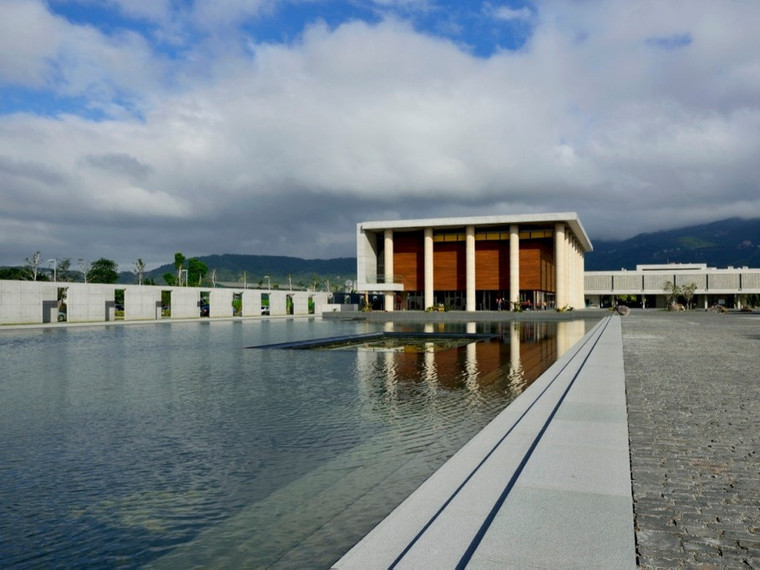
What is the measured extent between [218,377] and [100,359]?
6.45 meters

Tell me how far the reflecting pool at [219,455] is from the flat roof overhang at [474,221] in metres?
47.8

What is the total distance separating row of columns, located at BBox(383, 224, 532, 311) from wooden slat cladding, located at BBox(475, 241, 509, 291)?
1.34 metres

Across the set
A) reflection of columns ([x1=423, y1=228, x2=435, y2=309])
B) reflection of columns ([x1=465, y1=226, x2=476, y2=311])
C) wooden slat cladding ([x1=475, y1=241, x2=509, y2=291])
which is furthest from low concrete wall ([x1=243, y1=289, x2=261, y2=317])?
wooden slat cladding ([x1=475, y1=241, x2=509, y2=291])

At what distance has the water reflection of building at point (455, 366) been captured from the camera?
12.3 meters

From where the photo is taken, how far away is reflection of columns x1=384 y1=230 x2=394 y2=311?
6690 centimetres

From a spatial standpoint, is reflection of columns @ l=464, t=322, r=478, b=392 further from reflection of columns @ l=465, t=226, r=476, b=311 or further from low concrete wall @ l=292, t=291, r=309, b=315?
low concrete wall @ l=292, t=291, r=309, b=315

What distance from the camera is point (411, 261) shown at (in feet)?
221

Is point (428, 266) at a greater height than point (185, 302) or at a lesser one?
greater

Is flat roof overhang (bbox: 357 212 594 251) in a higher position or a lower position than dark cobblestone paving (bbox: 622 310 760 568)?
higher

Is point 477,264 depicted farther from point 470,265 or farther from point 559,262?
point 559,262

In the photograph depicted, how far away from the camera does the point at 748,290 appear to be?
10588 cm

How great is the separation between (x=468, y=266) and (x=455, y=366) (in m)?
48.2

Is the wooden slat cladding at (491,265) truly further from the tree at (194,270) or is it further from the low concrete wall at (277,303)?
the tree at (194,270)

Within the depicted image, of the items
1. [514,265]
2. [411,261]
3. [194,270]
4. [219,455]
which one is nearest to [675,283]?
[514,265]
